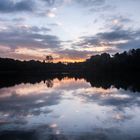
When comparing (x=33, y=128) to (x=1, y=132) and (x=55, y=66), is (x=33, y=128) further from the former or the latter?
(x=55, y=66)

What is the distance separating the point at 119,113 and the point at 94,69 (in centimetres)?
14037

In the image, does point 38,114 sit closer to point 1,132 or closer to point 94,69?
point 1,132

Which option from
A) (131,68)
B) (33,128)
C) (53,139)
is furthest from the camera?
(131,68)

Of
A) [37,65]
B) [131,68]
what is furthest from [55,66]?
[131,68]

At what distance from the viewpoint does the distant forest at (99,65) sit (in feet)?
382

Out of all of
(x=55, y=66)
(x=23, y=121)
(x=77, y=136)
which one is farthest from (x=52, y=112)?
(x=55, y=66)

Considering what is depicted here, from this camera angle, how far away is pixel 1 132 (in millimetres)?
11945

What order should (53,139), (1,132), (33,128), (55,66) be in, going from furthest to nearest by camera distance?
(55,66) → (33,128) → (1,132) → (53,139)

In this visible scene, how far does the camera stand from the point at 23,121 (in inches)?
577

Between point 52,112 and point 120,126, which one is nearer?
point 120,126

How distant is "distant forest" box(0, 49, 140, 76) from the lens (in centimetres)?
11638

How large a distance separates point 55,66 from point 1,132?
176225mm

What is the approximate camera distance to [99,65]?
5586 inches

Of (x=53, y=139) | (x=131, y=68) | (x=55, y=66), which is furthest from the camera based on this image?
(x=55, y=66)
